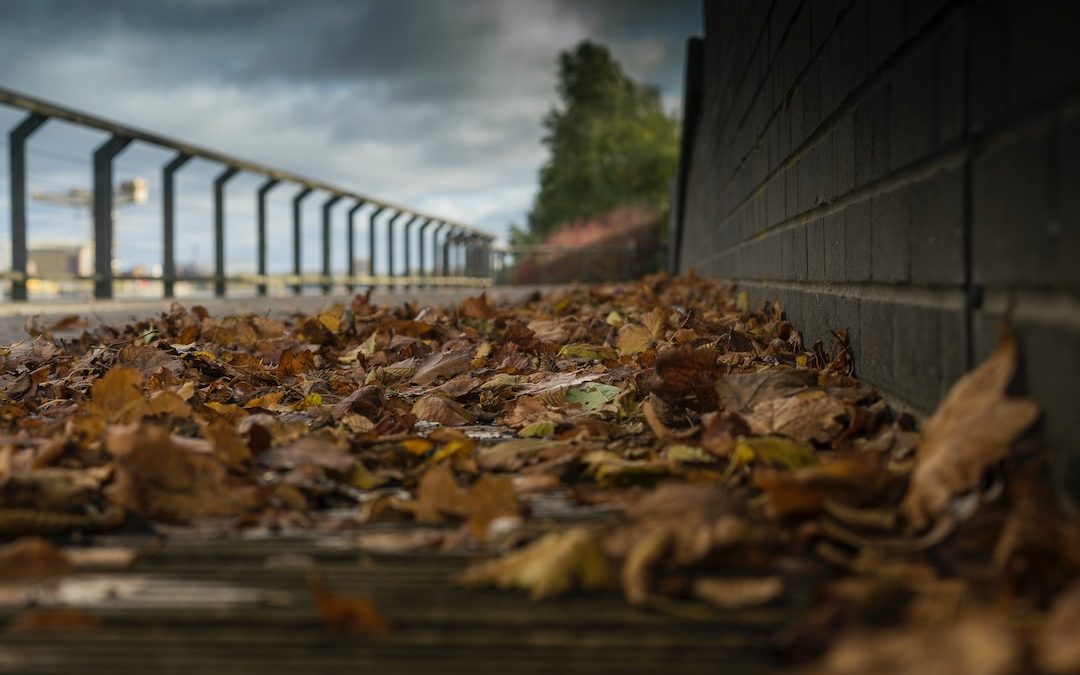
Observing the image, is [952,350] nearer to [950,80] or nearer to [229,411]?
[950,80]

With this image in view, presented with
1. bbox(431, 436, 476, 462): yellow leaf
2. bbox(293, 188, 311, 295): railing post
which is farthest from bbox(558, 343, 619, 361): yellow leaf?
bbox(293, 188, 311, 295): railing post

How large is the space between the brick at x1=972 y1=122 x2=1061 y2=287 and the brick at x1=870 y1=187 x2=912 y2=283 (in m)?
0.34

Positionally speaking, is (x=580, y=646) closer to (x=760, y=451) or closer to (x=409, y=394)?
(x=760, y=451)

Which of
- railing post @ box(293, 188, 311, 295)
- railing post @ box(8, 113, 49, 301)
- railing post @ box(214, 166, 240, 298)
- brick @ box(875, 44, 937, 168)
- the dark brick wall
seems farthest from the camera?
railing post @ box(293, 188, 311, 295)

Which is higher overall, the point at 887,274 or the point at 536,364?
the point at 887,274

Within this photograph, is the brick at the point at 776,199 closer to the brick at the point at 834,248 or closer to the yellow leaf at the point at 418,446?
the brick at the point at 834,248

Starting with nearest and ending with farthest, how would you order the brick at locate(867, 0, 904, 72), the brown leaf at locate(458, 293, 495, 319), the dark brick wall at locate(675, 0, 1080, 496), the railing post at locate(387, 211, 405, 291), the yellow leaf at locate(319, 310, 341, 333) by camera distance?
the dark brick wall at locate(675, 0, 1080, 496) → the brick at locate(867, 0, 904, 72) → the yellow leaf at locate(319, 310, 341, 333) → the brown leaf at locate(458, 293, 495, 319) → the railing post at locate(387, 211, 405, 291)

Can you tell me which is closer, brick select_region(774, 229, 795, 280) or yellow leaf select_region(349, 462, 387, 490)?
yellow leaf select_region(349, 462, 387, 490)

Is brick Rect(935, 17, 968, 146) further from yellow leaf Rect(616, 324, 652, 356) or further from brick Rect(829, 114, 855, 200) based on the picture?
yellow leaf Rect(616, 324, 652, 356)

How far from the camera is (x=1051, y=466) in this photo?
1115 mm

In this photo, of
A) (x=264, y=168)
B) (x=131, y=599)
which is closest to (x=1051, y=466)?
(x=131, y=599)

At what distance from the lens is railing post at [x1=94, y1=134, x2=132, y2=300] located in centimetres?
805

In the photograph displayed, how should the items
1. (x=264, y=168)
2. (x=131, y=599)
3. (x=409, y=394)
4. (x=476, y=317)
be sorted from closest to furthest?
(x=131, y=599) < (x=409, y=394) < (x=476, y=317) < (x=264, y=168)

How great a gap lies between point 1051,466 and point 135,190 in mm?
9683
